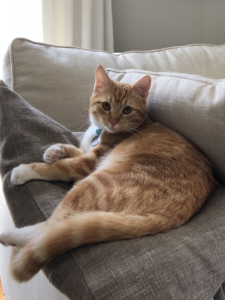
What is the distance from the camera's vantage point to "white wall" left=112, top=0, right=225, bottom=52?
2.41 metres

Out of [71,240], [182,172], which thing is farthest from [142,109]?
[71,240]

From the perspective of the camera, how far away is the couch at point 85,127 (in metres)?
0.62

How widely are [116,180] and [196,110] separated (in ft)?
A: 1.24

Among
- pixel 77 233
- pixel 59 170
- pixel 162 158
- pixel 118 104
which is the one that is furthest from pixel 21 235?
pixel 118 104

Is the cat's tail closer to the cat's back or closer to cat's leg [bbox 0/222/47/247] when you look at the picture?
cat's leg [bbox 0/222/47/247]

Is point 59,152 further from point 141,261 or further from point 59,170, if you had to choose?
point 141,261

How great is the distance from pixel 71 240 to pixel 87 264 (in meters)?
0.07

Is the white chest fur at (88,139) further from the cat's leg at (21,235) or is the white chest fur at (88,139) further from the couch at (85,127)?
the cat's leg at (21,235)

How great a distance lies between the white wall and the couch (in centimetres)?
75

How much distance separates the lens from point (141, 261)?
2.10ft

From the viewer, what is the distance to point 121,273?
2.00ft

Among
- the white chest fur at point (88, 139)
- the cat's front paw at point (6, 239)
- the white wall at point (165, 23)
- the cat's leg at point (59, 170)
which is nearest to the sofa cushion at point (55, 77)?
the white chest fur at point (88, 139)

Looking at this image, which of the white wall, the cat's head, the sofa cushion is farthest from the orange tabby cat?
the white wall

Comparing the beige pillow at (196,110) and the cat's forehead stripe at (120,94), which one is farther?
the cat's forehead stripe at (120,94)
